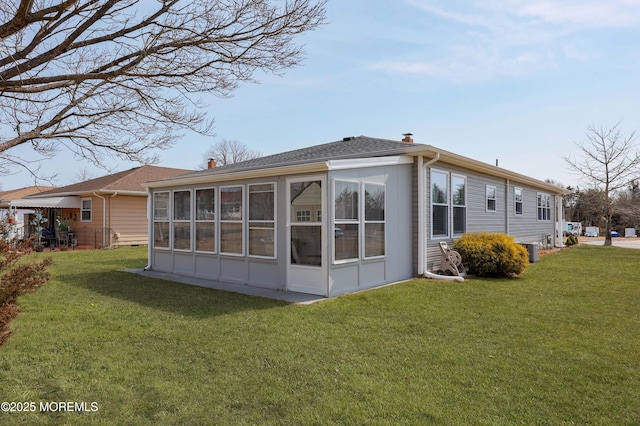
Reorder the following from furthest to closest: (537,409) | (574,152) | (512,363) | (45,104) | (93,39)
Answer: (574,152) < (45,104) < (93,39) < (512,363) < (537,409)

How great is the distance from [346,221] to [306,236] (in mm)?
800

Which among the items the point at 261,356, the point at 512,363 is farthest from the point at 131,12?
the point at 512,363

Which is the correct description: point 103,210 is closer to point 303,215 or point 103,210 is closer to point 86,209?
point 86,209

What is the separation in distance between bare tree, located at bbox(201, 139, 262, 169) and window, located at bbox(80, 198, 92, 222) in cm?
2060

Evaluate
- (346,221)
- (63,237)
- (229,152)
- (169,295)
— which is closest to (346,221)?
(346,221)

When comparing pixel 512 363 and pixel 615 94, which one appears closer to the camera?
pixel 512 363

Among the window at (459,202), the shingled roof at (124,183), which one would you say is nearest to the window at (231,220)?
the window at (459,202)

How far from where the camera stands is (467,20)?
7.92m

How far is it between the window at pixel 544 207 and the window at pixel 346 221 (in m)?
14.1

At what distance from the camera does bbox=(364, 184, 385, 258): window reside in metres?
7.94

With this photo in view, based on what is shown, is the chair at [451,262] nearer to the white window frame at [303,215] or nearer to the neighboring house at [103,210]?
the white window frame at [303,215]

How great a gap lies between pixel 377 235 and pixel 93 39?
226 inches

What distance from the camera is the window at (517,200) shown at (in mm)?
15297

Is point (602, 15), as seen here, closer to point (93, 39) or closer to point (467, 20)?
point (467, 20)
